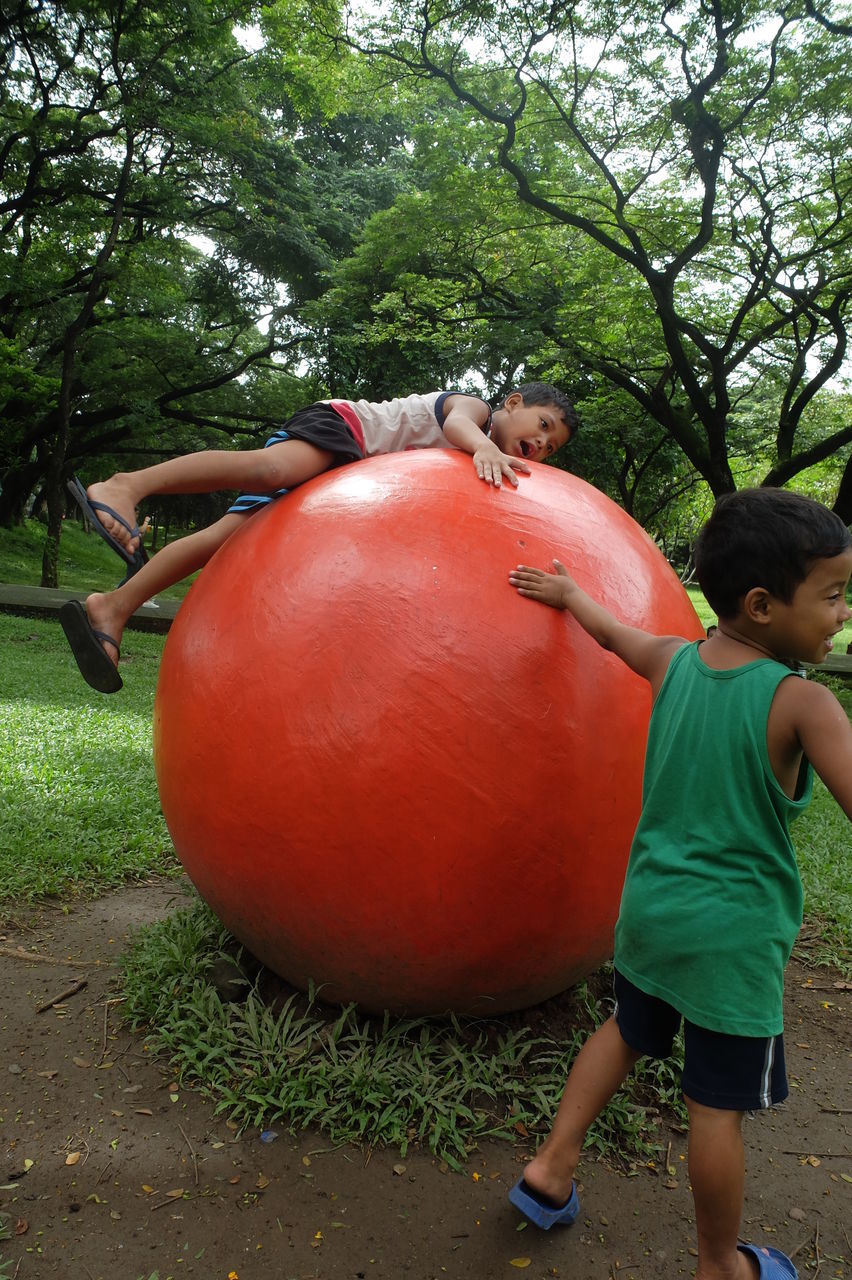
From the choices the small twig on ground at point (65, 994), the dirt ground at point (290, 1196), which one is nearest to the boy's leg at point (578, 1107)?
the dirt ground at point (290, 1196)

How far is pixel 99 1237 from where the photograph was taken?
2195mm

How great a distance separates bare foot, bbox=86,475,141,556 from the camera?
3.06m

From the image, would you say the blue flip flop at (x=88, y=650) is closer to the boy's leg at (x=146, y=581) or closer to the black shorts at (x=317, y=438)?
the boy's leg at (x=146, y=581)

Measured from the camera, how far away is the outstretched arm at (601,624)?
2297 mm

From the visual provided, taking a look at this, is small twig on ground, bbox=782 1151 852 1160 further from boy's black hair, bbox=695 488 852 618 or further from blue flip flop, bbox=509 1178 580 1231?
boy's black hair, bbox=695 488 852 618

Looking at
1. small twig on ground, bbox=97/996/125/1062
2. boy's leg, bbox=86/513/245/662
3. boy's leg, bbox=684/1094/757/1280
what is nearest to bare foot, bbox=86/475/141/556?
boy's leg, bbox=86/513/245/662

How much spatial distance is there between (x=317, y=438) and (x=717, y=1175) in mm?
2504

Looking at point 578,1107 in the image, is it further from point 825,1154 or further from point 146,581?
point 146,581

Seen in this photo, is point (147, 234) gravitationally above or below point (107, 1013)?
above

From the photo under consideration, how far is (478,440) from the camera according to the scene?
3143mm

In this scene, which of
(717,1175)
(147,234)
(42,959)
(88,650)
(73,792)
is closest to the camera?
(717,1175)

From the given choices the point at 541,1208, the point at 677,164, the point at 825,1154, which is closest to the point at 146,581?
the point at 541,1208

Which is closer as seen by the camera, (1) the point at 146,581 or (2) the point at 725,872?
(2) the point at 725,872

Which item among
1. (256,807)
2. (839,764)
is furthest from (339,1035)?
(839,764)
